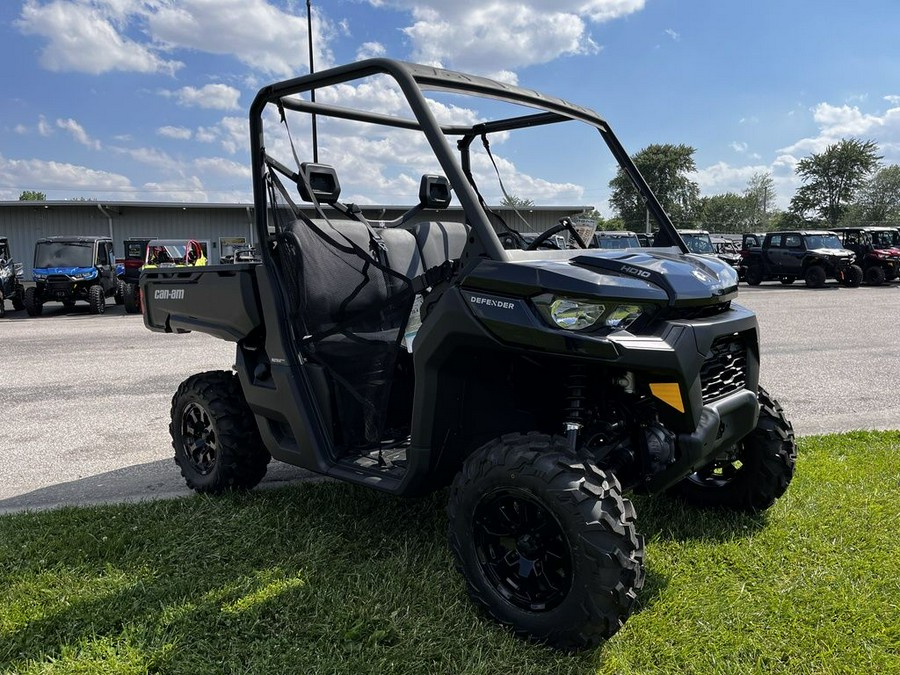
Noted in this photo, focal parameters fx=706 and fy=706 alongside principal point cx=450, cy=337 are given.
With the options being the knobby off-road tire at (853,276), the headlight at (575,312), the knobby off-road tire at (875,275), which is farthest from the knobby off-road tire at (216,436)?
the knobby off-road tire at (875,275)

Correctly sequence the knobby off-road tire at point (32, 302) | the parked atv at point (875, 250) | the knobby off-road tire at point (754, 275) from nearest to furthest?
the knobby off-road tire at point (32, 302)
the parked atv at point (875, 250)
the knobby off-road tire at point (754, 275)

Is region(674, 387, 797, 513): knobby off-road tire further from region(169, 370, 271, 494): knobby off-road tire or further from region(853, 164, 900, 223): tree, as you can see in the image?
region(853, 164, 900, 223): tree

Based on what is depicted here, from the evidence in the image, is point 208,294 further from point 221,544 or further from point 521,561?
point 521,561

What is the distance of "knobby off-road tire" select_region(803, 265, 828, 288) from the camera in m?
21.6

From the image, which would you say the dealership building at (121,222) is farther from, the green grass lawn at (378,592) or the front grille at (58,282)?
the green grass lawn at (378,592)

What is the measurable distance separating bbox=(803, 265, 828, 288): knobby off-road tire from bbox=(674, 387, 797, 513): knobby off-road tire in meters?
20.6

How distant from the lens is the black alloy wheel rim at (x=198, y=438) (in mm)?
3969

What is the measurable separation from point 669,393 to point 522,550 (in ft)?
2.46

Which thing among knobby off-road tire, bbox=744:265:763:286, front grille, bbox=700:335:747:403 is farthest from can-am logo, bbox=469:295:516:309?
knobby off-road tire, bbox=744:265:763:286

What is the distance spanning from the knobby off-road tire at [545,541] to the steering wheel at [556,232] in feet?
3.28

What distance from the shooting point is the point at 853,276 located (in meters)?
21.5

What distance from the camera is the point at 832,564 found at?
3.05 meters

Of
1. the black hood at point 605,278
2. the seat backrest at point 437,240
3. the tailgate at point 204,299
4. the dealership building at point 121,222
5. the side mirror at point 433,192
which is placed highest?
the dealership building at point 121,222

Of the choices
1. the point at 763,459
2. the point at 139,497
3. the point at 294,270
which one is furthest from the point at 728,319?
the point at 139,497
